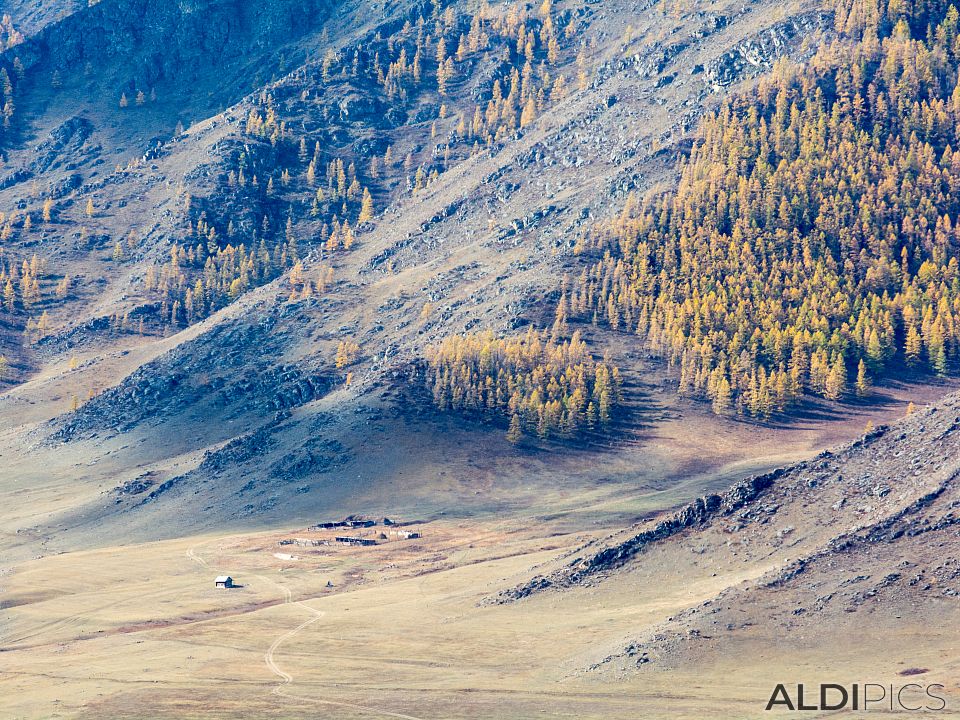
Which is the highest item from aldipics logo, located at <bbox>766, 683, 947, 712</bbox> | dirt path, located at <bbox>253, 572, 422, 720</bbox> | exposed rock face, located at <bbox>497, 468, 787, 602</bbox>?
exposed rock face, located at <bbox>497, 468, 787, 602</bbox>

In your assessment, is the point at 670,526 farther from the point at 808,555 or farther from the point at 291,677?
the point at 291,677

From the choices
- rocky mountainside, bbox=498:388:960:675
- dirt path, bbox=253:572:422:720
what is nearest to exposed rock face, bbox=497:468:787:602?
rocky mountainside, bbox=498:388:960:675

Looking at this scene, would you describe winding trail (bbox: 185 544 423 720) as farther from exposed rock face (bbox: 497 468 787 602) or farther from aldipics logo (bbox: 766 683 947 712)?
aldipics logo (bbox: 766 683 947 712)

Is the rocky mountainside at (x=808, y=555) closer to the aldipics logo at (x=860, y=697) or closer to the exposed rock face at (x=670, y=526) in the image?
the exposed rock face at (x=670, y=526)

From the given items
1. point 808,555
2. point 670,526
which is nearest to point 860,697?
point 808,555

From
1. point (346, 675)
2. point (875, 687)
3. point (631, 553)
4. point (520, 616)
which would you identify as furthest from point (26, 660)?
point (875, 687)

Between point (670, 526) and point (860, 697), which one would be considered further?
point (670, 526)

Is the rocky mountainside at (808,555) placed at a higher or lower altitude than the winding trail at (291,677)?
higher

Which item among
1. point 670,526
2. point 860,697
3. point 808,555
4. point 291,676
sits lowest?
point 291,676

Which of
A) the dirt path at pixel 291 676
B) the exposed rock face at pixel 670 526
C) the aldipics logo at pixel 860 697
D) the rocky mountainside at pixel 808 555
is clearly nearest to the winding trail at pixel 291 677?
the dirt path at pixel 291 676

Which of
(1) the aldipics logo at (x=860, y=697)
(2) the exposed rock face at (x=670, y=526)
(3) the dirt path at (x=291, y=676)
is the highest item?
(2) the exposed rock face at (x=670, y=526)
